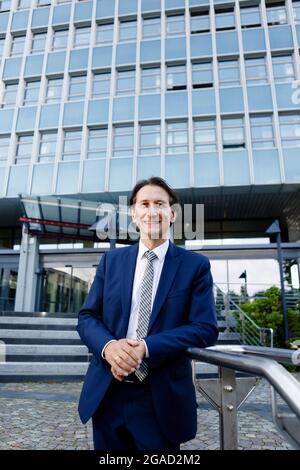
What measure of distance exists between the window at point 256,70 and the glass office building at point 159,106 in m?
0.07

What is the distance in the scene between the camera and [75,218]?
16.3 m

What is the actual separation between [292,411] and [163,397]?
707 mm

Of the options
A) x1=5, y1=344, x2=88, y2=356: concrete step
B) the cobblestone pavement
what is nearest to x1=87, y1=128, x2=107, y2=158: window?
x1=5, y1=344, x2=88, y2=356: concrete step

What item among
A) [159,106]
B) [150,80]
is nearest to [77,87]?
[150,80]

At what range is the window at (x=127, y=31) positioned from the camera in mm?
18641

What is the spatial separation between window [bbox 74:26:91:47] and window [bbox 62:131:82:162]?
19.8 feet

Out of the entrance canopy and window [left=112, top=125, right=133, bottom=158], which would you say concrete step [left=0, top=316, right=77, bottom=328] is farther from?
window [left=112, top=125, right=133, bottom=158]

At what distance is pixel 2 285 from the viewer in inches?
671

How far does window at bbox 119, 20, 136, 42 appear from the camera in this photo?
61.2 ft

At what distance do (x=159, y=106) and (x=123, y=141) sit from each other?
8.45ft

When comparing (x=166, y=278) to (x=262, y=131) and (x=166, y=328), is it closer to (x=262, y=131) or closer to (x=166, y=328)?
(x=166, y=328)

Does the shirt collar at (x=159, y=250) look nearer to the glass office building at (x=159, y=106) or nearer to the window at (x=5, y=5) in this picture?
the glass office building at (x=159, y=106)

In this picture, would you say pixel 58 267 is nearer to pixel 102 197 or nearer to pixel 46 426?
pixel 102 197

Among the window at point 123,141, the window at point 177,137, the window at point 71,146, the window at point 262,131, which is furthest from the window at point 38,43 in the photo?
the window at point 262,131
